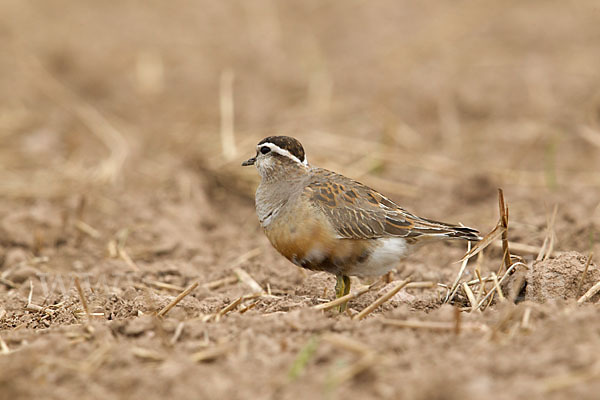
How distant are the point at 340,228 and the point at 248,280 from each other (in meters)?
1.21

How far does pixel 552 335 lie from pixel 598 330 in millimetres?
231

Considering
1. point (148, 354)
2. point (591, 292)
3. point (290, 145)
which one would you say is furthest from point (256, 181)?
point (148, 354)

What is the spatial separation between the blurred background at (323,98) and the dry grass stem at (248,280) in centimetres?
234

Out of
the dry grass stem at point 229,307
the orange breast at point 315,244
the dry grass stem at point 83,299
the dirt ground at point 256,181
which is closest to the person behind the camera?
the dirt ground at point 256,181

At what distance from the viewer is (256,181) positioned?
8898 millimetres

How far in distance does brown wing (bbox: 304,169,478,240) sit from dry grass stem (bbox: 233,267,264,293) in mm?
896

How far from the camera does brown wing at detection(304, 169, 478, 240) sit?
5.60 meters

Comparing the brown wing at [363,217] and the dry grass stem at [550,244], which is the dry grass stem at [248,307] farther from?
the dry grass stem at [550,244]

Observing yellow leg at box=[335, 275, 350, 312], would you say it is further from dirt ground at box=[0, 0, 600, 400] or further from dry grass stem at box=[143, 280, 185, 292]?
dry grass stem at box=[143, 280, 185, 292]

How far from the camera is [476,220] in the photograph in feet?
26.0

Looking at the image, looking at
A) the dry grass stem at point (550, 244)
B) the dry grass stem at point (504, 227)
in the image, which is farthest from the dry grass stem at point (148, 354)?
the dry grass stem at point (550, 244)

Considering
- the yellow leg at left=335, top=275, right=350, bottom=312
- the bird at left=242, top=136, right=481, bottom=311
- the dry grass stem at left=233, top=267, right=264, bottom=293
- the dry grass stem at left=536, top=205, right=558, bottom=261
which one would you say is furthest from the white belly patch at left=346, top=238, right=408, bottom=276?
the dry grass stem at left=536, top=205, right=558, bottom=261

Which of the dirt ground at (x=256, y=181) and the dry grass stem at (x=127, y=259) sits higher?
the dirt ground at (x=256, y=181)

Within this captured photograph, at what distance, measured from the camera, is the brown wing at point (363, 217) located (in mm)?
5598
